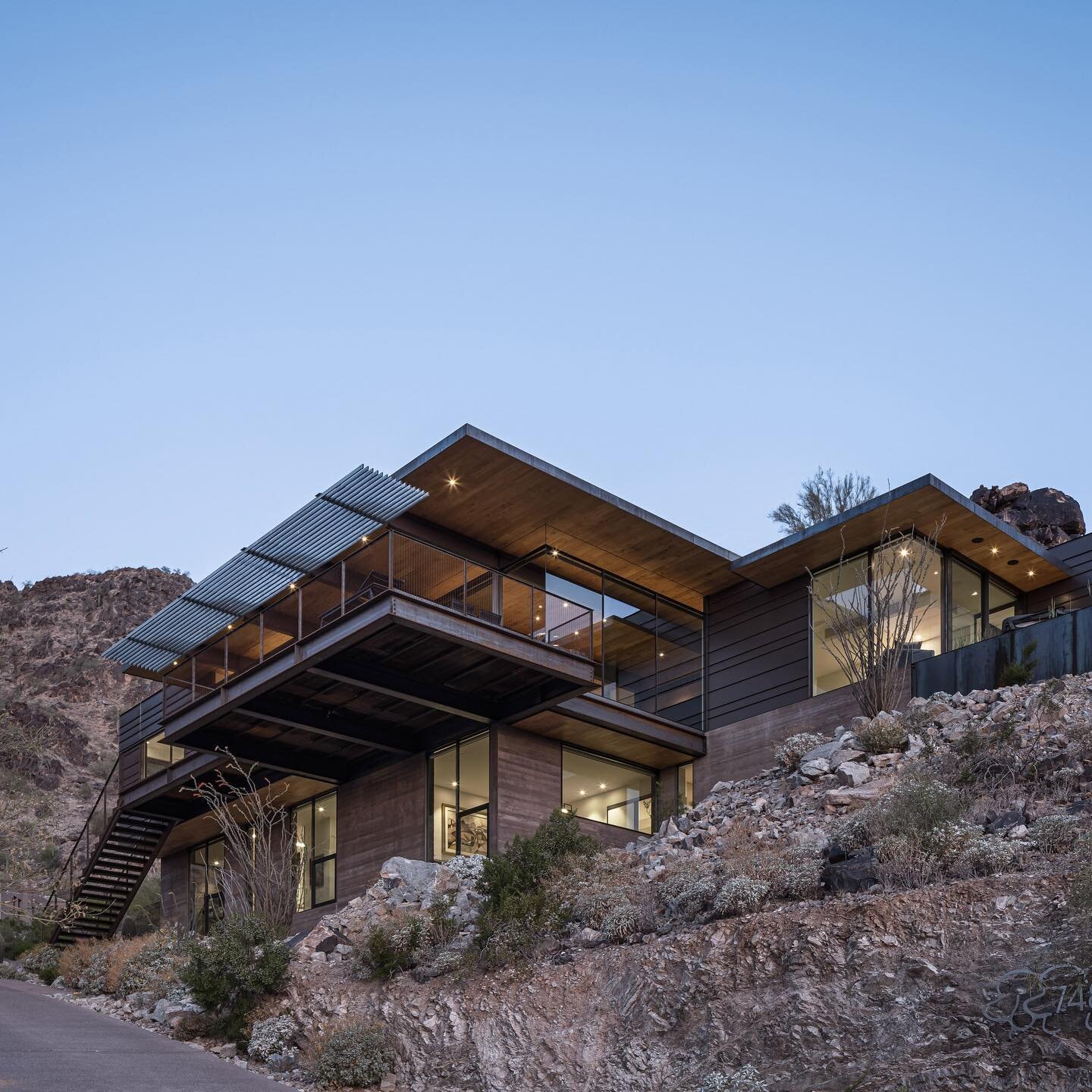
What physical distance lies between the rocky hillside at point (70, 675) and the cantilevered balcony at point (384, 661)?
1775 centimetres

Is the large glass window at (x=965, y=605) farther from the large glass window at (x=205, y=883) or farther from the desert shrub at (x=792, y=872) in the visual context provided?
the large glass window at (x=205, y=883)

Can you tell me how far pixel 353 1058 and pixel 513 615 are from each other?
27.8ft

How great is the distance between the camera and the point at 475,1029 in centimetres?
1243

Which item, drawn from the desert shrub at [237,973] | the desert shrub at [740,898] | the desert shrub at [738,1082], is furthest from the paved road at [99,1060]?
the desert shrub at [740,898]

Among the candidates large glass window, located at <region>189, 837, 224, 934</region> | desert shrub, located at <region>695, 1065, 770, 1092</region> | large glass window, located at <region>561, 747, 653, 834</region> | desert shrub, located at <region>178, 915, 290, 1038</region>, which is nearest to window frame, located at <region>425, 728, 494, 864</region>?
large glass window, located at <region>561, 747, 653, 834</region>

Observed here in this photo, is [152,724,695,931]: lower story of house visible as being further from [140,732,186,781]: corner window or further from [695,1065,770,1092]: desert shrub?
[695,1065,770,1092]: desert shrub

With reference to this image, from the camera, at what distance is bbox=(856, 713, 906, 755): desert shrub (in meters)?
16.5

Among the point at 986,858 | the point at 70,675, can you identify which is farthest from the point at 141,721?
the point at 70,675

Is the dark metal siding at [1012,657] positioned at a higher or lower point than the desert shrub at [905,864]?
higher

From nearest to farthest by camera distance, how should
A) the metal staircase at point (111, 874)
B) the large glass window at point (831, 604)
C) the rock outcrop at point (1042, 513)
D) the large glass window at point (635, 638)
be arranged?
the large glass window at point (831, 604) → the large glass window at point (635, 638) → the metal staircase at point (111, 874) → the rock outcrop at point (1042, 513)

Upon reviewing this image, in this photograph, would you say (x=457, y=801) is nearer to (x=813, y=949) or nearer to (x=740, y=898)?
(x=740, y=898)

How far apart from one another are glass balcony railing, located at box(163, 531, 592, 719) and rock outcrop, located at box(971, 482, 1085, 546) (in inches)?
618

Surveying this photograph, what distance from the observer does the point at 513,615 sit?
779 inches

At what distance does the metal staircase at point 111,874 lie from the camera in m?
23.6
